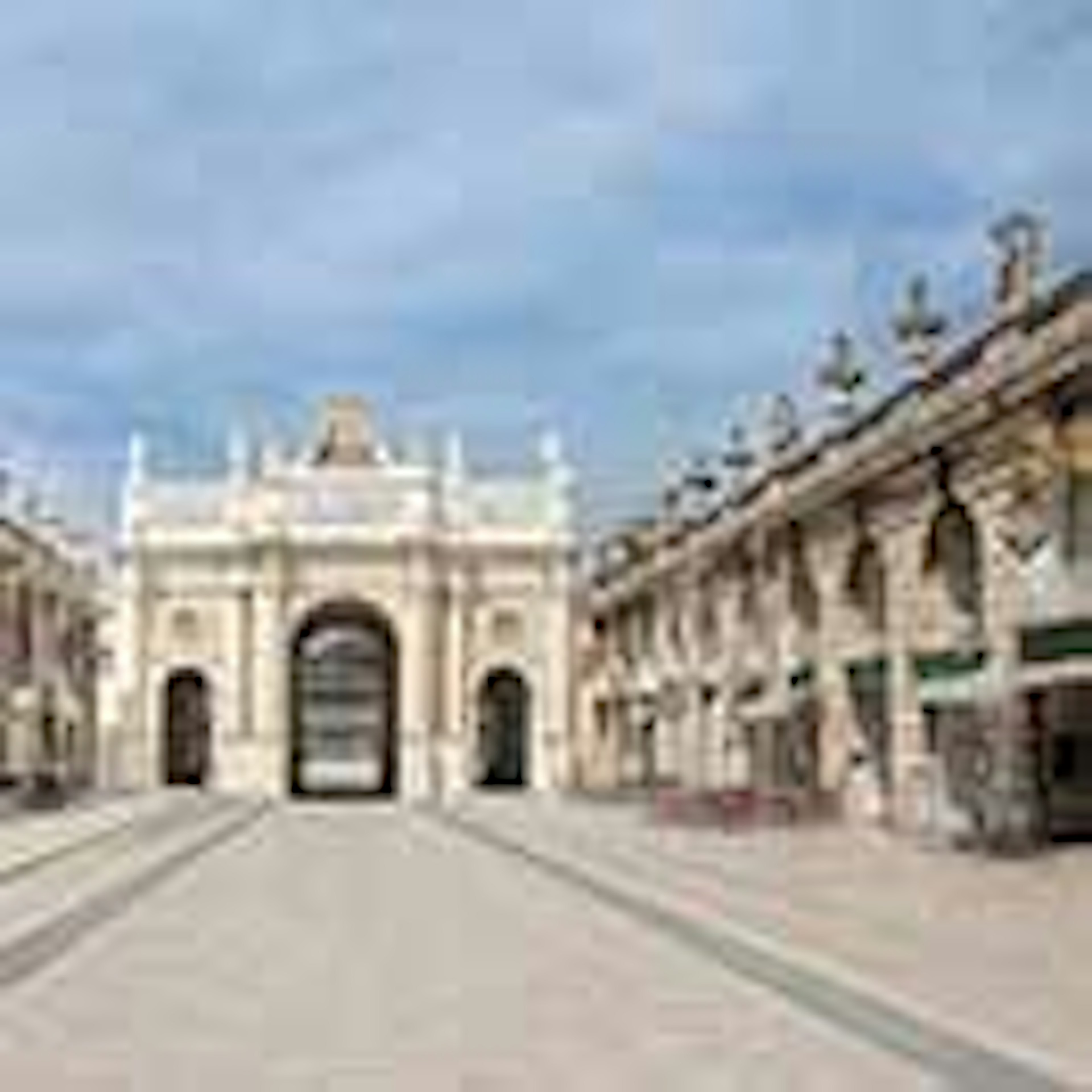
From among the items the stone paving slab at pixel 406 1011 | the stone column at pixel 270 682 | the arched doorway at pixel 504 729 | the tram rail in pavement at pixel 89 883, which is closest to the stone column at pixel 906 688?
the tram rail in pavement at pixel 89 883

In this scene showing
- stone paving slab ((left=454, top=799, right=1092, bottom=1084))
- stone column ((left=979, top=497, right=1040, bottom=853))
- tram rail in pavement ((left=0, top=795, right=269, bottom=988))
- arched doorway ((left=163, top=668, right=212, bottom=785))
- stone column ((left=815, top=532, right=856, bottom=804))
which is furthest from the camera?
arched doorway ((left=163, top=668, right=212, bottom=785))

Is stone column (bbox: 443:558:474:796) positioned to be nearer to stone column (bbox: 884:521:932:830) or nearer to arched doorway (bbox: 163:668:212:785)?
arched doorway (bbox: 163:668:212:785)

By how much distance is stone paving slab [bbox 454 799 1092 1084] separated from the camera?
1462cm

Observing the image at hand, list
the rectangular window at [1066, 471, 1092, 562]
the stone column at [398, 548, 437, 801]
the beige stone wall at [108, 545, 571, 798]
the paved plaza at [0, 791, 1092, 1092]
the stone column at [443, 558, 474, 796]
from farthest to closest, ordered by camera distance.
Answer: the beige stone wall at [108, 545, 571, 798], the stone column at [443, 558, 474, 796], the stone column at [398, 548, 437, 801], the rectangular window at [1066, 471, 1092, 562], the paved plaza at [0, 791, 1092, 1092]

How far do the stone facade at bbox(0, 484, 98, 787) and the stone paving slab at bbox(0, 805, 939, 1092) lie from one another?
129 ft

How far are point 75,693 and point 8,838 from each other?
3551cm

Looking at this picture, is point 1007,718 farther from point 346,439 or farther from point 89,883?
point 346,439

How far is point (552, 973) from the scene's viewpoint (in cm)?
1783

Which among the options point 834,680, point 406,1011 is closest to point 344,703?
point 834,680

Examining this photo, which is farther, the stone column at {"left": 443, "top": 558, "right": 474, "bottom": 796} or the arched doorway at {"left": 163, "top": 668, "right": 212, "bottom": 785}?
the arched doorway at {"left": 163, "top": 668, "right": 212, "bottom": 785}

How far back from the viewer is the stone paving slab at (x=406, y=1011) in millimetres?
11953

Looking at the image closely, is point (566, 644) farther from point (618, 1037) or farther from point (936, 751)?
point (618, 1037)

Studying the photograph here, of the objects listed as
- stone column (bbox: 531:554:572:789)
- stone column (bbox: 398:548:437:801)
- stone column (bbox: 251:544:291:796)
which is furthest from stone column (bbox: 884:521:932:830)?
stone column (bbox: 251:544:291:796)

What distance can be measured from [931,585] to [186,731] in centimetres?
5553
